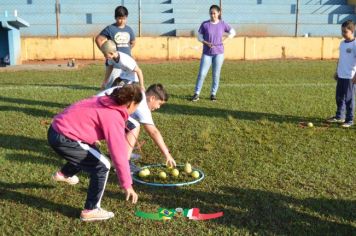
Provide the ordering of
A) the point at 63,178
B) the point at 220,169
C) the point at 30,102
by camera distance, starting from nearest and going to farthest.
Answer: the point at 63,178, the point at 220,169, the point at 30,102

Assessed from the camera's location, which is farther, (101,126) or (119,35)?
(119,35)

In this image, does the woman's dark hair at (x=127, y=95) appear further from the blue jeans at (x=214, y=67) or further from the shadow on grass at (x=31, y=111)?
the blue jeans at (x=214, y=67)

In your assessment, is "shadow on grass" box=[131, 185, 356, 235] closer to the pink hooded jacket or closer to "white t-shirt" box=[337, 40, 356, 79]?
the pink hooded jacket

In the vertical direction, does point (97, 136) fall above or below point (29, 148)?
above

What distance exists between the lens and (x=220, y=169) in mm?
5527

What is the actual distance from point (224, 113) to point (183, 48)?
35.9 ft

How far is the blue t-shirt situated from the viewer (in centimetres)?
822

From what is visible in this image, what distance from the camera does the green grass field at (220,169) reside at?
4.08 m

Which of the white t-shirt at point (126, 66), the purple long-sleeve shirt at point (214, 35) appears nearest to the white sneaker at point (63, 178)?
the white t-shirt at point (126, 66)

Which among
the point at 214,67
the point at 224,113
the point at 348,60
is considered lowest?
the point at 224,113

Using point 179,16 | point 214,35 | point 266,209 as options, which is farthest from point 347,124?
point 179,16

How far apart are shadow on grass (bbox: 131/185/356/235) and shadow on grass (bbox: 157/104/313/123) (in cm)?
371

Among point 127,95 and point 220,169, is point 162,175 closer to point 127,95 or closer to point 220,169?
point 220,169

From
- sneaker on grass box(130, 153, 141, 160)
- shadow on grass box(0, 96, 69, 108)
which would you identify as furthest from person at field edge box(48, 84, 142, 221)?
shadow on grass box(0, 96, 69, 108)
